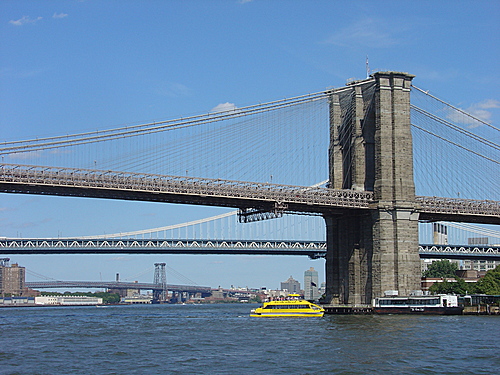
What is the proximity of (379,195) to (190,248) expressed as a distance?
6828 cm

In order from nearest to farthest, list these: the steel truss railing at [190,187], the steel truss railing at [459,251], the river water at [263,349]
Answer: the river water at [263,349] < the steel truss railing at [190,187] < the steel truss railing at [459,251]

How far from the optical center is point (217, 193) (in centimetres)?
7406

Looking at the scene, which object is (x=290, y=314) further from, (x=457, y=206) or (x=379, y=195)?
(x=457, y=206)

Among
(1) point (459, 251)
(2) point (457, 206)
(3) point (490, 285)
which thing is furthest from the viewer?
(1) point (459, 251)

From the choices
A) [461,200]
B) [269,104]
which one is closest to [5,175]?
[269,104]

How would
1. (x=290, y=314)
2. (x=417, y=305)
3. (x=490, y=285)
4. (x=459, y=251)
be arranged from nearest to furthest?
(x=417, y=305) < (x=290, y=314) < (x=490, y=285) < (x=459, y=251)

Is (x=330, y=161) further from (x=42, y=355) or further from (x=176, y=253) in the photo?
(x=176, y=253)

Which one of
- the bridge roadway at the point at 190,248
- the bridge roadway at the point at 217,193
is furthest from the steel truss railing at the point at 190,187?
the bridge roadway at the point at 190,248

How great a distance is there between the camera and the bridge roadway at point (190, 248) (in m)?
136

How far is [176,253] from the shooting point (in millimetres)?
142875

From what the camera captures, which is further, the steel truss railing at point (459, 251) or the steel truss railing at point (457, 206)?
the steel truss railing at point (459, 251)

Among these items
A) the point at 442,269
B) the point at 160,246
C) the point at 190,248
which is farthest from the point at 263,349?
the point at 442,269

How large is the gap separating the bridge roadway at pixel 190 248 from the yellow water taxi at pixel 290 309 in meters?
62.1

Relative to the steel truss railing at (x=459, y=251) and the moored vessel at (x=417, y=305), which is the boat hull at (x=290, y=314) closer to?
the moored vessel at (x=417, y=305)
